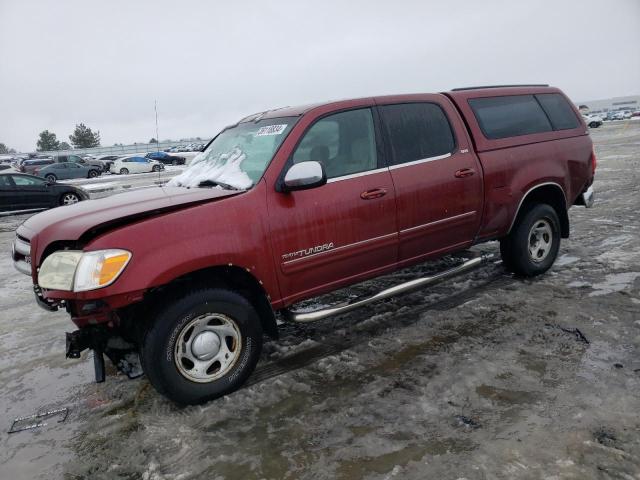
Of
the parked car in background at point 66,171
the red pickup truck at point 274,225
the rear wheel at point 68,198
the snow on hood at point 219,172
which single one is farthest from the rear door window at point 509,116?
the parked car in background at point 66,171

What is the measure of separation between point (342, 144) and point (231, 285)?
1.43 m

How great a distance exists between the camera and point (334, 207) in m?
3.60

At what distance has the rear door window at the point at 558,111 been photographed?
17.2ft

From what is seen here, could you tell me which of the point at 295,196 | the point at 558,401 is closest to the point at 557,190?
the point at 558,401

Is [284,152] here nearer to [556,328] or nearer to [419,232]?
[419,232]

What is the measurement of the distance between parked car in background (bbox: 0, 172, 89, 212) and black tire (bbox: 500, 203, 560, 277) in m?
13.5

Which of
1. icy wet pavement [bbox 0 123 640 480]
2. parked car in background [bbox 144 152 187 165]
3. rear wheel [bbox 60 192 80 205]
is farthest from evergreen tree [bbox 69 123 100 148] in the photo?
icy wet pavement [bbox 0 123 640 480]

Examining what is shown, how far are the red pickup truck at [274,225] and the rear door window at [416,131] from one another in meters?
0.01

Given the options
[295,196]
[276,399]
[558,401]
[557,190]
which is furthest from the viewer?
[557,190]

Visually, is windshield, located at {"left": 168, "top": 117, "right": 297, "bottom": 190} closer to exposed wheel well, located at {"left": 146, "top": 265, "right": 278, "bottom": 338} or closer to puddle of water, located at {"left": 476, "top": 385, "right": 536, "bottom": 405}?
exposed wheel well, located at {"left": 146, "top": 265, "right": 278, "bottom": 338}

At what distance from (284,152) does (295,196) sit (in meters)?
0.35

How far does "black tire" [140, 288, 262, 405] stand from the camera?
3.02m

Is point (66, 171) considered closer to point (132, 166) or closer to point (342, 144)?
point (132, 166)

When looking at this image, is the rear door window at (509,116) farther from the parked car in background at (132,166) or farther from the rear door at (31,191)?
the parked car in background at (132,166)
